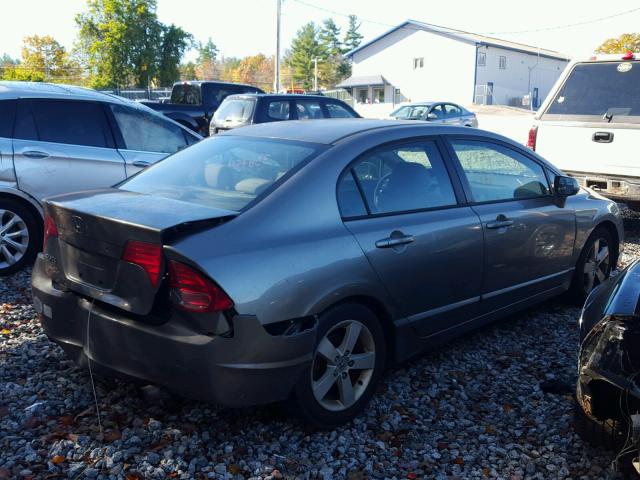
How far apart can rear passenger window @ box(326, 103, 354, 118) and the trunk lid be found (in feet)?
33.9

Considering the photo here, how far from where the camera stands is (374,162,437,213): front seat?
3756mm

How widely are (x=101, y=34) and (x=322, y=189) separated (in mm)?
59540

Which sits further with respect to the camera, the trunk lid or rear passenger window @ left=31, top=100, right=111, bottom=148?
rear passenger window @ left=31, top=100, right=111, bottom=148

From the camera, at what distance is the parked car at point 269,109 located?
12.5 meters

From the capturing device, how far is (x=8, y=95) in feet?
19.7

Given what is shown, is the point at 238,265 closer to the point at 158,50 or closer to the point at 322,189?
the point at 322,189

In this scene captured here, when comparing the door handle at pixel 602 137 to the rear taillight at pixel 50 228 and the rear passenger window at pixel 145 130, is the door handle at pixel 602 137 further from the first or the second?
the rear taillight at pixel 50 228

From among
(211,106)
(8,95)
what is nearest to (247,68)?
(211,106)

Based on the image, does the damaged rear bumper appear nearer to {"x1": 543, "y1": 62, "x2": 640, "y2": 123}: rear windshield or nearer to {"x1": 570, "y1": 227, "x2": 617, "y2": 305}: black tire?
{"x1": 570, "y1": 227, "x2": 617, "y2": 305}: black tire

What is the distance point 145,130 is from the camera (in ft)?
22.5

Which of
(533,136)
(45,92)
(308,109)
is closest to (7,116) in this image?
(45,92)

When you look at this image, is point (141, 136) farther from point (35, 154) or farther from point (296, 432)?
point (296, 432)

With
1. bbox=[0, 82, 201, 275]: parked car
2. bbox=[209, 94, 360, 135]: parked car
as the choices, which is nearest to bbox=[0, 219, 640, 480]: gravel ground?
bbox=[0, 82, 201, 275]: parked car

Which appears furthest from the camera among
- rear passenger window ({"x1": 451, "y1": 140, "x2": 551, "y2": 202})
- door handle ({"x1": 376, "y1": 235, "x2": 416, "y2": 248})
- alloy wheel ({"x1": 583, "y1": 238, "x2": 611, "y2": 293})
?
alloy wheel ({"x1": 583, "y1": 238, "x2": 611, "y2": 293})
